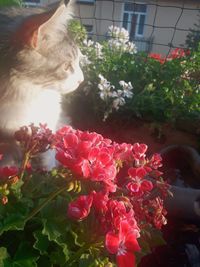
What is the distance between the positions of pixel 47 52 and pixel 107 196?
0.84 meters

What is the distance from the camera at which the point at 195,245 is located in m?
1.38

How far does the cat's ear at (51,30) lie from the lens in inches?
51.3

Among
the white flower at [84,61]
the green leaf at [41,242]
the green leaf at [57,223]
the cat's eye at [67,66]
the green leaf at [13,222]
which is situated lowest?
the white flower at [84,61]

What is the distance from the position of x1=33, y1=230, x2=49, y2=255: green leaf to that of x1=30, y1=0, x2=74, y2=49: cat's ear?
0.73 metres

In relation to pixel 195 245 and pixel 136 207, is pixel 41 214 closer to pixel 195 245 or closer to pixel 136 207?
pixel 136 207

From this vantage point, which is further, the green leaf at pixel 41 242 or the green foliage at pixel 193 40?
the green foliage at pixel 193 40

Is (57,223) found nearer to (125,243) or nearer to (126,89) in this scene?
(125,243)

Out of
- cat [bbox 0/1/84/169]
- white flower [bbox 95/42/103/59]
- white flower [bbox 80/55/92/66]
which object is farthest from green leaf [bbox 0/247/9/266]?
white flower [bbox 95/42/103/59]

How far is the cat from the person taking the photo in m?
1.39

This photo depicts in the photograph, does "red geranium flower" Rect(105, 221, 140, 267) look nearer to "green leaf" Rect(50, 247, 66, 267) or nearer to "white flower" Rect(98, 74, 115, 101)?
"green leaf" Rect(50, 247, 66, 267)

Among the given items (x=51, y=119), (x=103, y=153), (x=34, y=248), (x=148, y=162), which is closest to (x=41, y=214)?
(x=34, y=248)

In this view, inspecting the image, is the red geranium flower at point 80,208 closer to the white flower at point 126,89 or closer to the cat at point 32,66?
the cat at point 32,66

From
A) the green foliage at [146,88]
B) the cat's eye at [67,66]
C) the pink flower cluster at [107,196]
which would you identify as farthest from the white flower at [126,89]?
the pink flower cluster at [107,196]

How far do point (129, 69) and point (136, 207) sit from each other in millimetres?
1431
